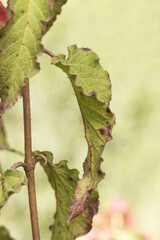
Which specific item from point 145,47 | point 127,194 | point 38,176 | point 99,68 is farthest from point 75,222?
point 145,47

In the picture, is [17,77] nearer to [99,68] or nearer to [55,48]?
[99,68]

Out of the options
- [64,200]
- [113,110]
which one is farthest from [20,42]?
[113,110]

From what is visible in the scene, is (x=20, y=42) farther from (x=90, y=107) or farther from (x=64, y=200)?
(x=64, y=200)

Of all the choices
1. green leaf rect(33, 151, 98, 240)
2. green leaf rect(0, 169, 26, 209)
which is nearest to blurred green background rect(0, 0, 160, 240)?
green leaf rect(33, 151, 98, 240)

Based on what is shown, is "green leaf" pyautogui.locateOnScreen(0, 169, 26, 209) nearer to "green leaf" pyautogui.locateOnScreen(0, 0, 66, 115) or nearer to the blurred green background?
"green leaf" pyautogui.locateOnScreen(0, 0, 66, 115)

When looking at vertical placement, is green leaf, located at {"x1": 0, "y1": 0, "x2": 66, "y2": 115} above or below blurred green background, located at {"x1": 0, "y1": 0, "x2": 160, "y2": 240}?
below

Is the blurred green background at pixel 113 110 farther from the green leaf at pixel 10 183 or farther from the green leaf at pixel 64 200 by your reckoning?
the green leaf at pixel 10 183
